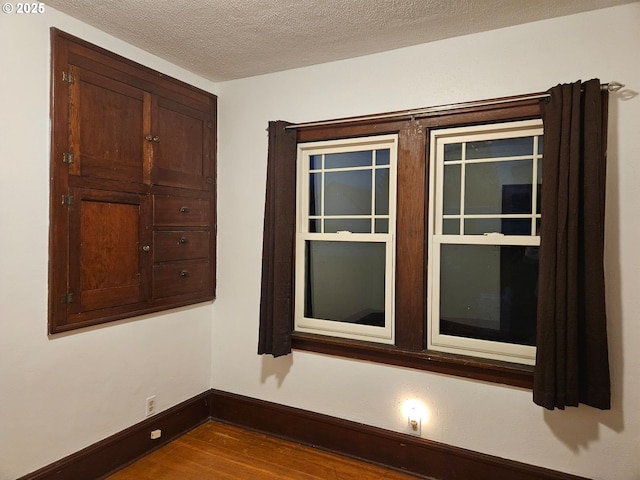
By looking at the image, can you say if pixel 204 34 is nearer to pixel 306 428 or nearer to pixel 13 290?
pixel 13 290

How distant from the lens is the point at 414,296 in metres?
2.44

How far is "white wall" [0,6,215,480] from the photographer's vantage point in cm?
191

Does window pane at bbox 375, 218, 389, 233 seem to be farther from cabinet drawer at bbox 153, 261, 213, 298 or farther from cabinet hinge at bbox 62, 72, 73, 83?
cabinet hinge at bbox 62, 72, 73, 83

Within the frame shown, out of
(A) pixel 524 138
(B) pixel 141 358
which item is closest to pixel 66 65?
(B) pixel 141 358

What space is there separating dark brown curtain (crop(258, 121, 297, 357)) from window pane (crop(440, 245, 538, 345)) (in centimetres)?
105

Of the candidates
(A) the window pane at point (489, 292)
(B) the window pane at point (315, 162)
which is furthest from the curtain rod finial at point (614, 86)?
(B) the window pane at point (315, 162)

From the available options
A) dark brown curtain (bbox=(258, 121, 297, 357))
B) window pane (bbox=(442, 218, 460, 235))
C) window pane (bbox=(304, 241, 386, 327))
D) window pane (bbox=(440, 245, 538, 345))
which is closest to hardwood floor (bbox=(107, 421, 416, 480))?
dark brown curtain (bbox=(258, 121, 297, 357))

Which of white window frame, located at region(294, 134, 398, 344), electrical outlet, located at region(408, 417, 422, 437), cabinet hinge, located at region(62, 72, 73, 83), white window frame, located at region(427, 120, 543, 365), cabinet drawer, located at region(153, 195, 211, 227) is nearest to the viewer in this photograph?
cabinet hinge, located at region(62, 72, 73, 83)

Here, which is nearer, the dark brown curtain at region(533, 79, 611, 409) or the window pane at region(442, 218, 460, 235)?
the dark brown curtain at region(533, 79, 611, 409)

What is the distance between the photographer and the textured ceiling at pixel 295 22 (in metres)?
1.99

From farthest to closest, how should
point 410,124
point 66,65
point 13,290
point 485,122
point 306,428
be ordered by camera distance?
point 306,428 → point 410,124 → point 485,122 → point 66,65 → point 13,290

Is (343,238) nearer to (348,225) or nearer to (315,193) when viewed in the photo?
(348,225)

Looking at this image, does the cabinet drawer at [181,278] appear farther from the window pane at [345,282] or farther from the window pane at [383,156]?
the window pane at [383,156]

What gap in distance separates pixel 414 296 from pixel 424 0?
1.65 metres
